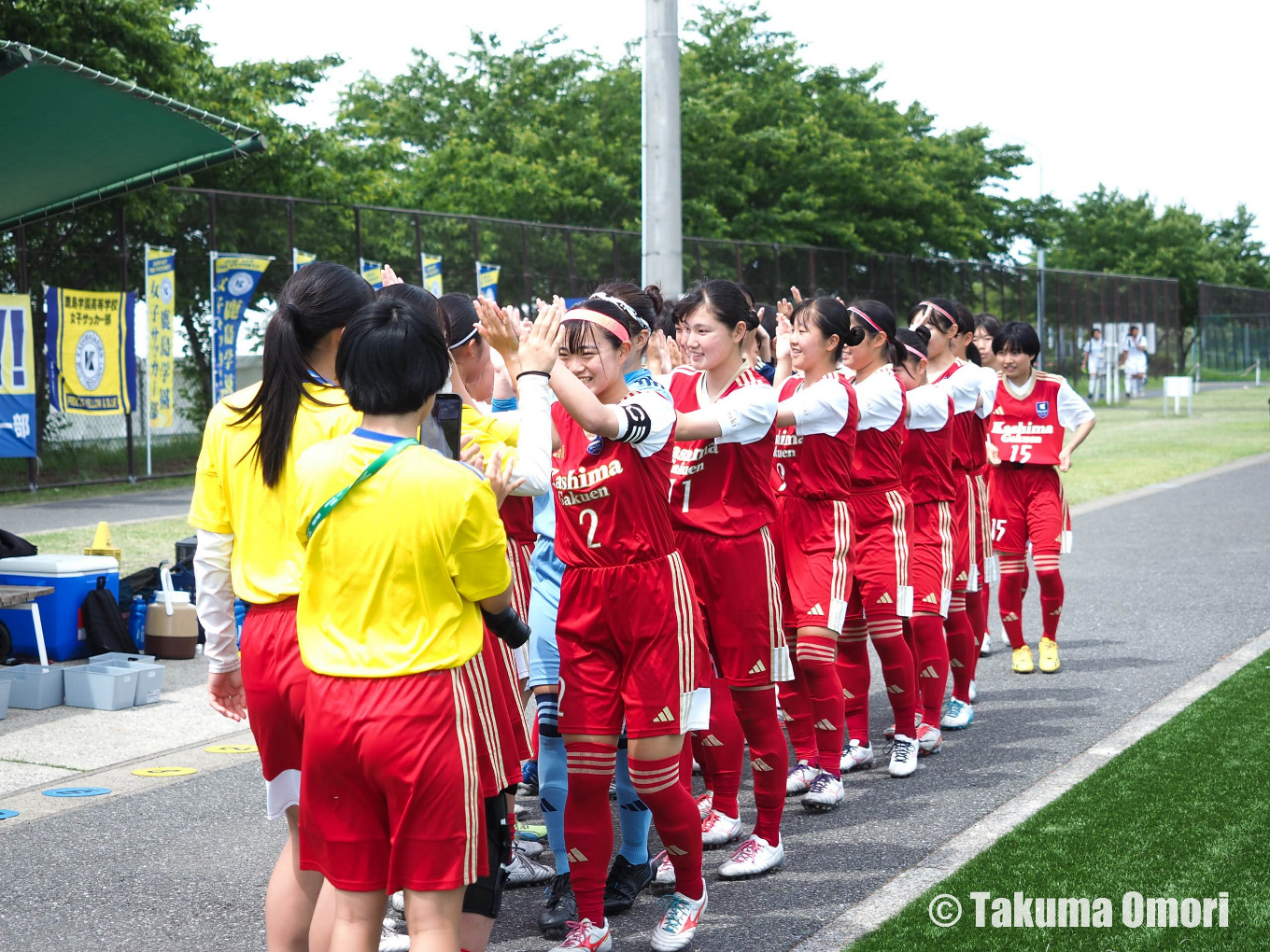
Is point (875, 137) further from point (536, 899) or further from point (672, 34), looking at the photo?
point (536, 899)

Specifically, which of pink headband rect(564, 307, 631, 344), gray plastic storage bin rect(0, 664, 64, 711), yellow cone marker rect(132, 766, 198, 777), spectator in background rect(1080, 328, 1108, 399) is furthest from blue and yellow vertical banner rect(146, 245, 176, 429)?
spectator in background rect(1080, 328, 1108, 399)

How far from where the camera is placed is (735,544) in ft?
14.8

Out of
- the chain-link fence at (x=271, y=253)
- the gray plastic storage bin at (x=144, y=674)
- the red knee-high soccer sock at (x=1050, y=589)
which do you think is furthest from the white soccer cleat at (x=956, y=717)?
the chain-link fence at (x=271, y=253)

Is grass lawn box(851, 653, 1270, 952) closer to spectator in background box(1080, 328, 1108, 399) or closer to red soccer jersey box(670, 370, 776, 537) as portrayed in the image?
red soccer jersey box(670, 370, 776, 537)

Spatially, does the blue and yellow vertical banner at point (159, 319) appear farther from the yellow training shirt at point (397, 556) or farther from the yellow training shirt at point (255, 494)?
the yellow training shirt at point (397, 556)

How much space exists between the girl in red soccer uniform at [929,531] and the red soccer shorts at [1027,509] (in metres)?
1.71

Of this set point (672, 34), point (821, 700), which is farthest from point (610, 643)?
point (672, 34)

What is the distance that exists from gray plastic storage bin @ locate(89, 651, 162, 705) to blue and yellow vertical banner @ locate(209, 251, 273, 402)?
410 inches

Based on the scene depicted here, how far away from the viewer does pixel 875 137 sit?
41750 mm

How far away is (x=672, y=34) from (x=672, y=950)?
697cm

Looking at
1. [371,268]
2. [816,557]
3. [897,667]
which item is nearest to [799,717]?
[897,667]

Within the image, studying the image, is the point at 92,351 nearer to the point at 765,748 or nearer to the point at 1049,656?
the point at 1049,656

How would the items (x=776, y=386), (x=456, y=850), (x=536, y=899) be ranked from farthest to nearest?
(x=776, y=386), (x=536, y=899), (x=456, y=850)

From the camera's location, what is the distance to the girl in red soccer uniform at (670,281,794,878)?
4500 millimetres
